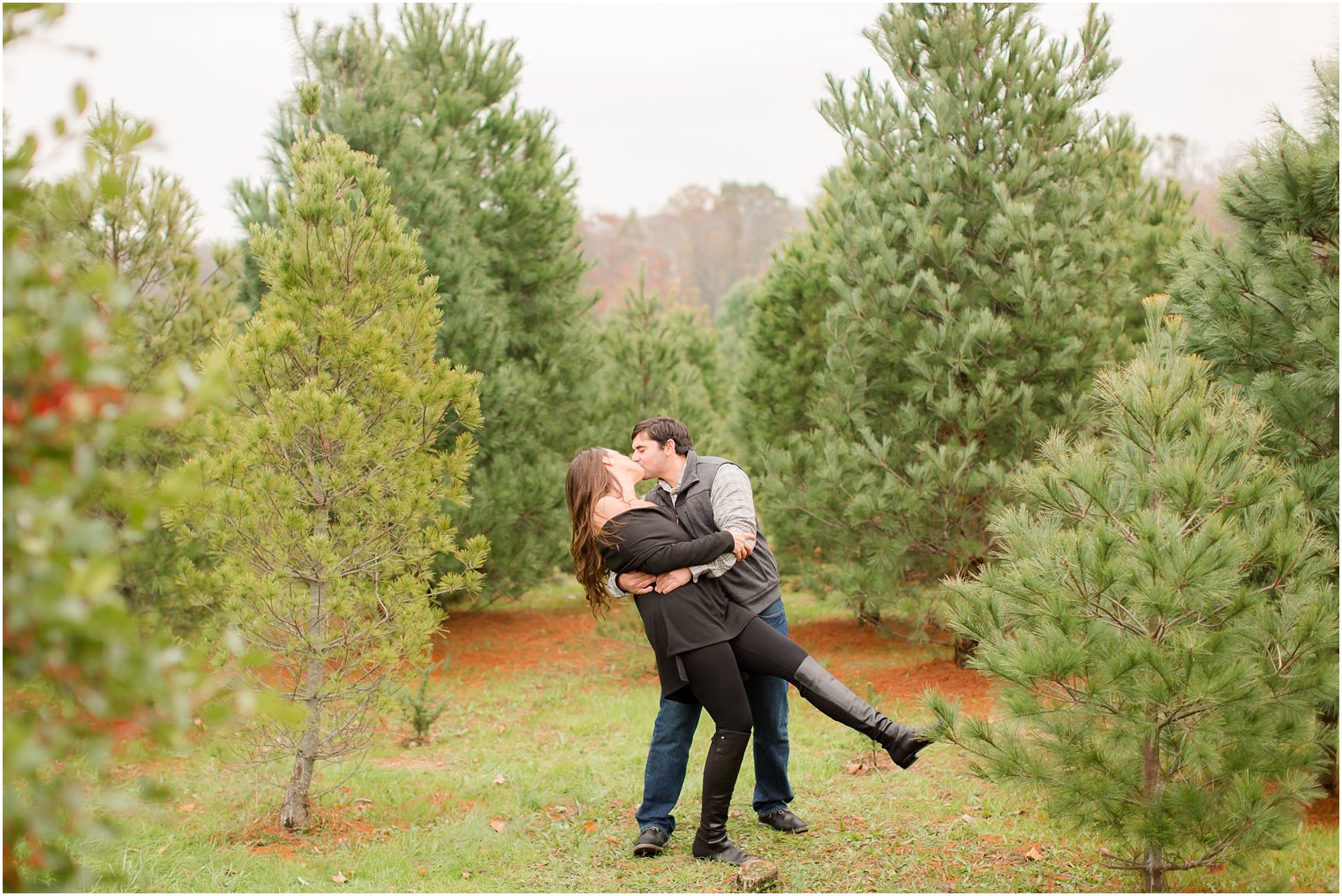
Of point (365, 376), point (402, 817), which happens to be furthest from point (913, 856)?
point (365, 376)

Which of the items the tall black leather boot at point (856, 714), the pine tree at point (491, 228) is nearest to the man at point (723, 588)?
the tall black leather boot at point (856, 714)

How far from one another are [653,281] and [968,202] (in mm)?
30125

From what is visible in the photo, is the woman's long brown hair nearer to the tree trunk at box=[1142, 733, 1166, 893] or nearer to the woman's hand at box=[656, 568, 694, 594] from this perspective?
the woman's hand at box=[656, 568, 694, 594]

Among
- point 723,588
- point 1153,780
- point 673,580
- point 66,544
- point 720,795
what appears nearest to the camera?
point 66,544

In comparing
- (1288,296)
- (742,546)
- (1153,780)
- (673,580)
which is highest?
(1288,296)

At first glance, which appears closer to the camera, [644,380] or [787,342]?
[787,342]

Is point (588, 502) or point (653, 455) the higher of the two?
point (653, 455)

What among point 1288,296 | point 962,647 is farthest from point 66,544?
point 962,647

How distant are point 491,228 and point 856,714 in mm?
7023

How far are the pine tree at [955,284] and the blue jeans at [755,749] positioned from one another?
2698mm

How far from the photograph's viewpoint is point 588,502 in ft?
14.2

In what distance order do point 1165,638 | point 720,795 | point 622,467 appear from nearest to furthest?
point 1165,638
point 720,795
point 622,467

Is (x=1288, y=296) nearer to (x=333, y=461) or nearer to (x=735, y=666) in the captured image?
(x=735, y=666)

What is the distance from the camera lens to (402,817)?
5.00 meters
